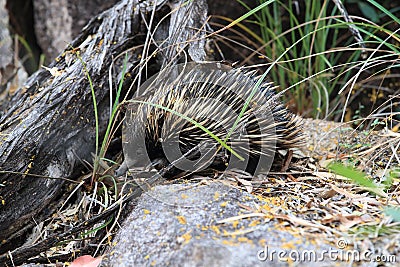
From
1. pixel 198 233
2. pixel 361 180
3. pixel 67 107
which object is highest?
pixel 67 107

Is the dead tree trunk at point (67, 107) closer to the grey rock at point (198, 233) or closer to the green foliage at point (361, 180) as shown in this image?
the grey rock at point (198, 233)

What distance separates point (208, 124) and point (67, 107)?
0.56 m

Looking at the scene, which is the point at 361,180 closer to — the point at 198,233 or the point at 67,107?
the point at 198,233

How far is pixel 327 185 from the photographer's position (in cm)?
161

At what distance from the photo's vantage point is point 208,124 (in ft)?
5.44

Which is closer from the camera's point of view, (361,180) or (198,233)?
(361,180)

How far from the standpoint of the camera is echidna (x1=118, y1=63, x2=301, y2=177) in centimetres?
164

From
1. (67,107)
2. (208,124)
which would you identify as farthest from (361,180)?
(67,107)

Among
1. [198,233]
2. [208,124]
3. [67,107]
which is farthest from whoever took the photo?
[67,107]

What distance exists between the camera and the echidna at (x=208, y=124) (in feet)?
5.40

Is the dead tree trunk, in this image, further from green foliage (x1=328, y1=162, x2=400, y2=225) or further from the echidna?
green foliage (x1=328, y1=162, x2=400, y2=225)

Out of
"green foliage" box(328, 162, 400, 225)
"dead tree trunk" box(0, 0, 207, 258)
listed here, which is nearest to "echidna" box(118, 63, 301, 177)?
"dead tree trunk" box(0, 0, 207, 258)

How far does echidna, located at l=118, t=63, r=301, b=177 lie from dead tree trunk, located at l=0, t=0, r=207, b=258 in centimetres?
19

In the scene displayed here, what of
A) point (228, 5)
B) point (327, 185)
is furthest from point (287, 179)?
point (228, 5)
